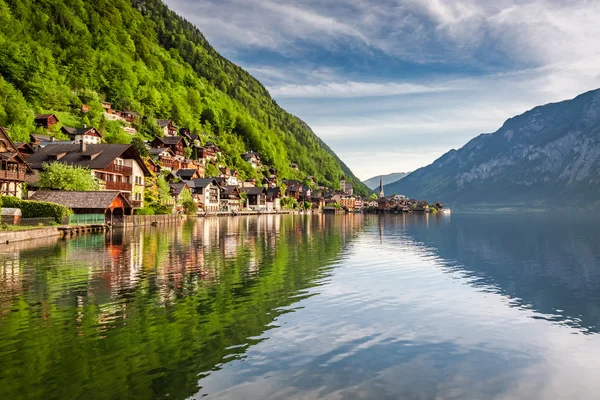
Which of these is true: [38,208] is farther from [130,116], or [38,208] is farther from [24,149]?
[130,116]

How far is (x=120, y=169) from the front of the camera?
85.1 metres

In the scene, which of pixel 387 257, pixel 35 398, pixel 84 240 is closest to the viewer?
→ pixel 35 398

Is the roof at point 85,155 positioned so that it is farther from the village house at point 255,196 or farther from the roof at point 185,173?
the village house at point 255,196

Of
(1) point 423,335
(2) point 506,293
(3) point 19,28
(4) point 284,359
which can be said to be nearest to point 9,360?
(4) point 284,359

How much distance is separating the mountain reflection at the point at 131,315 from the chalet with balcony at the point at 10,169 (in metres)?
28.8

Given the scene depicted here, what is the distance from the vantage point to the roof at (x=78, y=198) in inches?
2621

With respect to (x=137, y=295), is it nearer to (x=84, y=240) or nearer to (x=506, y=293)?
(x=506, y=293)

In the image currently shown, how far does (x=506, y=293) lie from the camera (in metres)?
28.8

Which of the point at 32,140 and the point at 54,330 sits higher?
the point at 32,140

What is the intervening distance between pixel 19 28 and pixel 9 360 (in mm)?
218507

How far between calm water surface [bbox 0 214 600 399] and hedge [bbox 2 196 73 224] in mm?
23542

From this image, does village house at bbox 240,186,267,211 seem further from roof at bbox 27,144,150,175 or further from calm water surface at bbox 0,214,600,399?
calm water surface at bbox 0,214,600,399

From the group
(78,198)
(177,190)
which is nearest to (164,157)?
(177,190)

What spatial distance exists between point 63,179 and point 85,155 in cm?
1209
